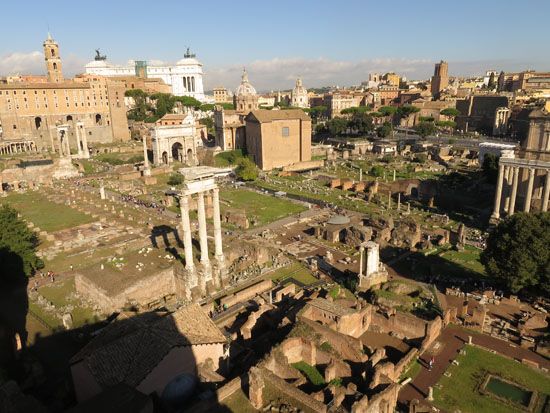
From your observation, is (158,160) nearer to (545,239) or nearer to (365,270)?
(365,270)

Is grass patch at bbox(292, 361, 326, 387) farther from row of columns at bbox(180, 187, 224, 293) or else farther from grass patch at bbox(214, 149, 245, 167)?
grass patch at bbox(214, 149, 245, 167)

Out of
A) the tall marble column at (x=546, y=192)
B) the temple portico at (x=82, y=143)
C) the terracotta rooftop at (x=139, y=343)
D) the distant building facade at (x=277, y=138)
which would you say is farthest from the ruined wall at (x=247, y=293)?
the temple portico at (x=82, y=143)

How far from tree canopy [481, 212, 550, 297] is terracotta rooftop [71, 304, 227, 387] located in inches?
668

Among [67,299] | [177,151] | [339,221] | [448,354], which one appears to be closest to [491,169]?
[339,221]

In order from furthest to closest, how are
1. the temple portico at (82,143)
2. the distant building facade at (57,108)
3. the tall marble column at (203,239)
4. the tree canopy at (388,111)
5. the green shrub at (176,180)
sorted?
the tree canopy at (388,111) → the distant building facade at (57,108) → the temple portico at (82,143) → the green shrub at (176,180) → the tall marble column at (203,239)

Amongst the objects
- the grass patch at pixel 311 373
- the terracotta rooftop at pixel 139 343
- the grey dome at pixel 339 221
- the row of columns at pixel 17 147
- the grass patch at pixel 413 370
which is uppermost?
the row of columns at pixel 17 147

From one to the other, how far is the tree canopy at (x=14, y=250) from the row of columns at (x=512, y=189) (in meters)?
39.5

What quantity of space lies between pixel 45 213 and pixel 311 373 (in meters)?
38.0

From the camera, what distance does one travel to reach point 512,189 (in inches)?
1559

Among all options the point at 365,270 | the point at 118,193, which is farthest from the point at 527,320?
the point at 118,193

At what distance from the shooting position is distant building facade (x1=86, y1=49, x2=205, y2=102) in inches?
5251

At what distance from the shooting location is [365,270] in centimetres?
2705

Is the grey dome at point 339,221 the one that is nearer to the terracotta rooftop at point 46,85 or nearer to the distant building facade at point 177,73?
the terracotta rooftop at point 46,85

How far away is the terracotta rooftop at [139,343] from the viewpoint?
1547cm
